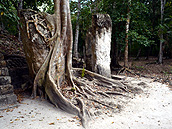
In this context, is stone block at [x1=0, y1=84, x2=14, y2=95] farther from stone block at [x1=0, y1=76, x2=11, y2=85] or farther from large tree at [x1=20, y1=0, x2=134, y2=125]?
large tree at [x1=20, y1=0, x2=134, y2=125]

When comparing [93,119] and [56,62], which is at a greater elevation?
[56,62]

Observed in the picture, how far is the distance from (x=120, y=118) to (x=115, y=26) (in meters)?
6.78

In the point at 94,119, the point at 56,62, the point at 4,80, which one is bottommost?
the point at 94,119

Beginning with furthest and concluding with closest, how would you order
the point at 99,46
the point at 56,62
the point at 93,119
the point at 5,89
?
the point at 99,46 < the point at 56,62 < the point at 5,89 < the point at 93,119

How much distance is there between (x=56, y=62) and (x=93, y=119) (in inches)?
90.6

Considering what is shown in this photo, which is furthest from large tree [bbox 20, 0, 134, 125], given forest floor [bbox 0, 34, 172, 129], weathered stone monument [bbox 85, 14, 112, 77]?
weathered stone monument [bbox 85, 14, 112, 77]

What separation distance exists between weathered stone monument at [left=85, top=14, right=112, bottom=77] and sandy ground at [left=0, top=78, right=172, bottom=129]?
2.17m

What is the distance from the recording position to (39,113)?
3.61 m

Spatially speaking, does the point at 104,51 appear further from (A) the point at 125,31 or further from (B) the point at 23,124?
(B) the point at 23,124

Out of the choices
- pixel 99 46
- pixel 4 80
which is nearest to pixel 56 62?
pixel 4 80

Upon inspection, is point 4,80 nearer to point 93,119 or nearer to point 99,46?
point 93,119

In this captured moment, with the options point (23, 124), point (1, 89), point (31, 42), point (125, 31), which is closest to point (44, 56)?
point (31, 42)

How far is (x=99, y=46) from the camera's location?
243 inches

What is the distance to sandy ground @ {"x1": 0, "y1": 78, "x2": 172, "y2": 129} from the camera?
3118 mm
